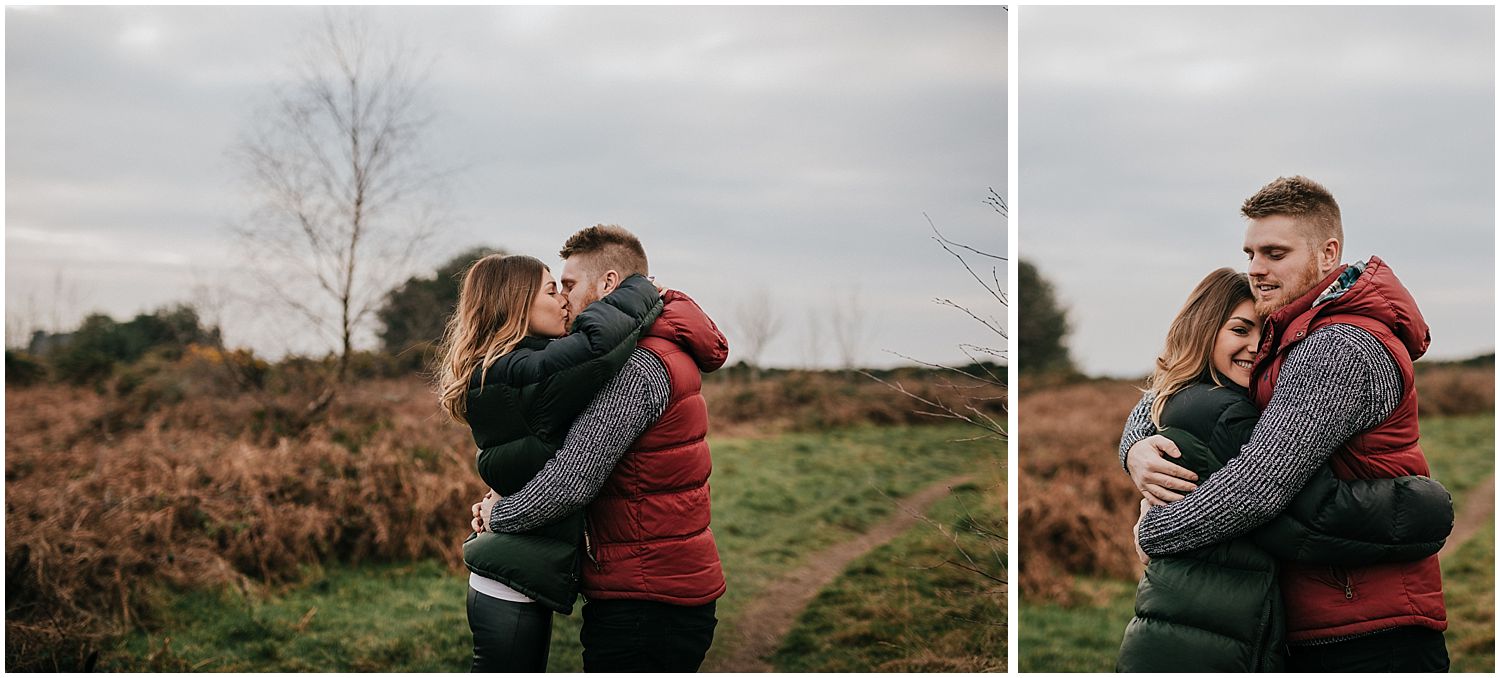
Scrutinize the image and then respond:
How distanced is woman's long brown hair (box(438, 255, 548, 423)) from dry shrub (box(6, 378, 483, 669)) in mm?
3914

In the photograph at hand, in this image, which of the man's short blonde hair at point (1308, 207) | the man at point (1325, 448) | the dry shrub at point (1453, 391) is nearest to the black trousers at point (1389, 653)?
the man at point (1325, 448)

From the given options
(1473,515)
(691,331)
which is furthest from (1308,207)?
(1473,515)

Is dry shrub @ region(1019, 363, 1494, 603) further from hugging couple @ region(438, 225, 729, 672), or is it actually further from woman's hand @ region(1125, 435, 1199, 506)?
hugging couple @ region(438, 225, 729, 672)

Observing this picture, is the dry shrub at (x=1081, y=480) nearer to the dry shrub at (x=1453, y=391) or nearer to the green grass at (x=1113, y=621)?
the dry shrub at (x=1453, y=391)

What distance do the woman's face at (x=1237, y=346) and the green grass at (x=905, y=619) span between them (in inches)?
108

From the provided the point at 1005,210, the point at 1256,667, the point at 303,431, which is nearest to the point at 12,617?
the point at 303,431

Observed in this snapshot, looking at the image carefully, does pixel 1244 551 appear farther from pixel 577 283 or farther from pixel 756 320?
pixel 756 320

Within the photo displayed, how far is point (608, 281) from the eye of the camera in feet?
9.21

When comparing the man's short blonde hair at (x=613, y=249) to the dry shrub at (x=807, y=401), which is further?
the dry shrub at (x=807, y=401)

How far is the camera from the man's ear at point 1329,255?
2.34m

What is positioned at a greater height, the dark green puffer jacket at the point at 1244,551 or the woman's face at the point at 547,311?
the woman's face at the point at 547,311

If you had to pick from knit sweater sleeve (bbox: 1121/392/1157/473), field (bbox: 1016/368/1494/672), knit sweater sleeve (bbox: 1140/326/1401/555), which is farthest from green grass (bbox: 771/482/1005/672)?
knit sweater sleeve (bbox: 1140/326/1401/555)

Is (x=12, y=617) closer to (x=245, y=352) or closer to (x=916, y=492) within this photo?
(x=245, y=352)

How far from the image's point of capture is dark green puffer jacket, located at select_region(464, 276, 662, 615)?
8.05ft
